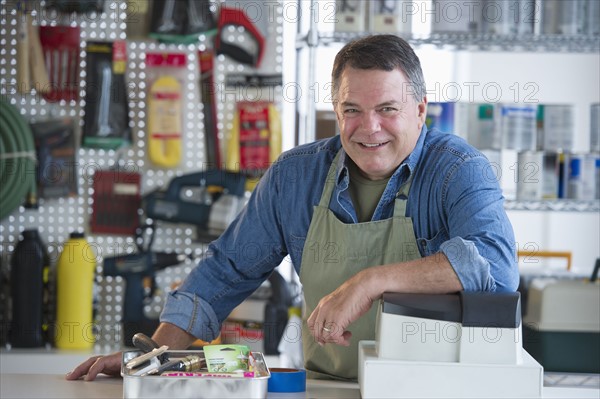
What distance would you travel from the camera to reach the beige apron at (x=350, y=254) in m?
2.15

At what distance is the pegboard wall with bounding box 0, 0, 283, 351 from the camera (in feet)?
12.9

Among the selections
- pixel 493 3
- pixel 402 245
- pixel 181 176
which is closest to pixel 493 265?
pixel 402 245

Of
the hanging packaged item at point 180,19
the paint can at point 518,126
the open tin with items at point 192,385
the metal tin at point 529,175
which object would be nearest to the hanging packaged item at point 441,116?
the paint can at point 518,126

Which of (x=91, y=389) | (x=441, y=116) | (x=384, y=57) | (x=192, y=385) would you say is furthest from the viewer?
(x=441, y=116)

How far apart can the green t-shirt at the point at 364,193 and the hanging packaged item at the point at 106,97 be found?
183 cm

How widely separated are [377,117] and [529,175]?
1466mm

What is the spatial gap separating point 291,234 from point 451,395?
80 centimetres

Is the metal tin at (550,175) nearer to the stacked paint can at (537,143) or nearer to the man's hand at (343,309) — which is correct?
the stacked paint can at (537,143)

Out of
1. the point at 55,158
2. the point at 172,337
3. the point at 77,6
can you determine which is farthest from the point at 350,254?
the point at 77,6

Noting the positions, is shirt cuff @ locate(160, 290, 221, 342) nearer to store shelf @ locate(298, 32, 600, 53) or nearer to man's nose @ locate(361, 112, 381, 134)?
man's nose @ locate(361, 112, 381, 134)

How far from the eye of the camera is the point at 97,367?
6.42 ft

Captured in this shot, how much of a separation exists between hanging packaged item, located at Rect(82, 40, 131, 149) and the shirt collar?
182 centimetres

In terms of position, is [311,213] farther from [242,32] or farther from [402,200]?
[242,32]

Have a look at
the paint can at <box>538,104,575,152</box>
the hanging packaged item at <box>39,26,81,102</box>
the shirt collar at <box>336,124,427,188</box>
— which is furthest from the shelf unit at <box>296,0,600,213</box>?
the shirt collar at <box>336,124,427,188</box>
